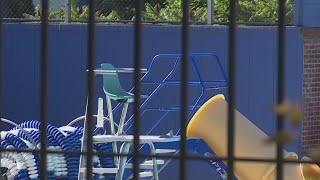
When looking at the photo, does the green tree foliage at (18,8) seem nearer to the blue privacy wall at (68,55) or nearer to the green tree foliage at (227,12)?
the blue privacy wall at (68,55)

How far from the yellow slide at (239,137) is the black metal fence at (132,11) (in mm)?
3306

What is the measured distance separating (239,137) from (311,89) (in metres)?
6.04

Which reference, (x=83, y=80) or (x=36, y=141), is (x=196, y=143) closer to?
(x=36, y=141)

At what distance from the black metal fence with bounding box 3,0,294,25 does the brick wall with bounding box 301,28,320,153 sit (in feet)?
1.70

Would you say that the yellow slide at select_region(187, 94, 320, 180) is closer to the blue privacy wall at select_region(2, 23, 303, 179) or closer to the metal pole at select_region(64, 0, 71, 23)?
the blue privacy wall at select_region(2, 23, 303, 179)

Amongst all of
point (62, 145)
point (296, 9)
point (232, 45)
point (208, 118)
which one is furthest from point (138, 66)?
point (296, 9)

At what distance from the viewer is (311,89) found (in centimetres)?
1356

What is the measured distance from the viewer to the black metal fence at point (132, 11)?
→ 500 inches

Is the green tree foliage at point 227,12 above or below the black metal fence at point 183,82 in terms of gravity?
above

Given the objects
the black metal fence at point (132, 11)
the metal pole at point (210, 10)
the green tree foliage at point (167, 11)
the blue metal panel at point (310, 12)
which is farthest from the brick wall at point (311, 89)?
the metal pole at point (210, 10)

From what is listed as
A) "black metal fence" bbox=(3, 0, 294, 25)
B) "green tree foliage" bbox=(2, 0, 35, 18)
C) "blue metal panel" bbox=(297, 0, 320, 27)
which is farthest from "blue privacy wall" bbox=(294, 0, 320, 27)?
"green tree foliage" bbox=(2, 0, 35, 18)

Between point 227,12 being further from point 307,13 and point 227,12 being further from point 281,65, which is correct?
point 281,65

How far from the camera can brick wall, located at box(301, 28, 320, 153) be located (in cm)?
1333

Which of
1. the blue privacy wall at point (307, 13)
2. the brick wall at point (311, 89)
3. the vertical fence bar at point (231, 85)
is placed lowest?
the brick wall at point (311, 89)
